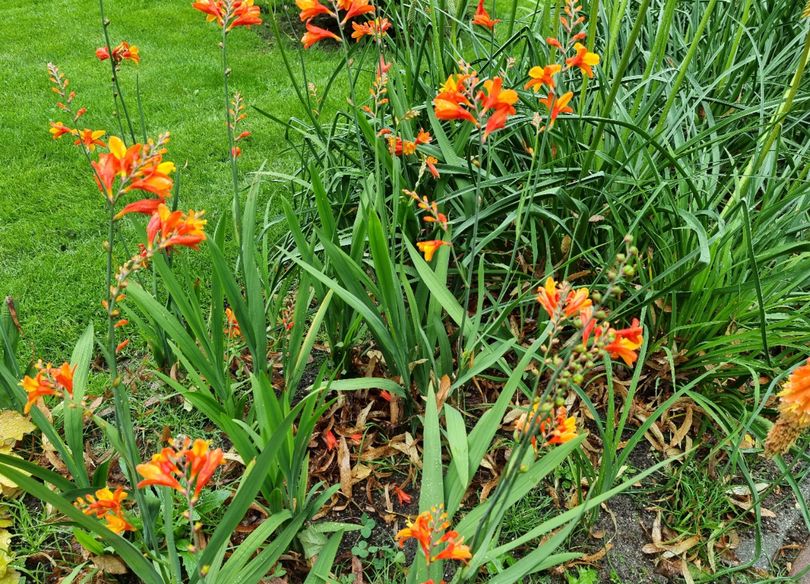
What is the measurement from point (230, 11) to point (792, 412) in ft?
4.95

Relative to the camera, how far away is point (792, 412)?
1.21 meters

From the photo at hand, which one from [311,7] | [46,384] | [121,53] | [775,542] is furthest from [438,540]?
[121,53]

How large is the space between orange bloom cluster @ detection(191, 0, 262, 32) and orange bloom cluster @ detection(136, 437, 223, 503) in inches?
40.3

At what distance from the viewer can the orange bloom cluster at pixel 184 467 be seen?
989 mm

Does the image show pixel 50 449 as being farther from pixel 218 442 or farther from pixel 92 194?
pixel 92 194

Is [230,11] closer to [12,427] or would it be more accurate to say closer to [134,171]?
[134,171]

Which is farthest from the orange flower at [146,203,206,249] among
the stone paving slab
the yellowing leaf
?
the stone paving slab

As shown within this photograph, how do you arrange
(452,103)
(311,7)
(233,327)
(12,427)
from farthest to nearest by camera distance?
(233,327)
(12,427)
(311,7)
(452,103)

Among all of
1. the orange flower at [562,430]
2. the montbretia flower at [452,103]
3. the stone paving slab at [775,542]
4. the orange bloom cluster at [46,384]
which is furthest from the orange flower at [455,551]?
the stone paving slab at [775,542]

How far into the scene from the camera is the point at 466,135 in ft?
7.63

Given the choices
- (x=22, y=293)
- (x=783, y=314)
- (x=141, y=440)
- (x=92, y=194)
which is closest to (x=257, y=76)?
(x=92, y=194)

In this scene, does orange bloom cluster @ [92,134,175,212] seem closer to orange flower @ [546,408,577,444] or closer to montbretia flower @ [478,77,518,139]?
montbretia flower @ [478,77,518,139]

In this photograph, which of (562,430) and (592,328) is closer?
(592,328)

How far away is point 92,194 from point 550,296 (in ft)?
11.0
